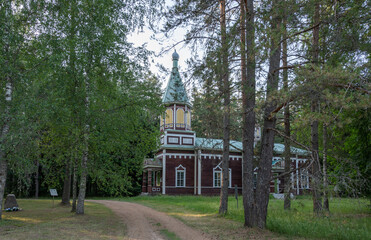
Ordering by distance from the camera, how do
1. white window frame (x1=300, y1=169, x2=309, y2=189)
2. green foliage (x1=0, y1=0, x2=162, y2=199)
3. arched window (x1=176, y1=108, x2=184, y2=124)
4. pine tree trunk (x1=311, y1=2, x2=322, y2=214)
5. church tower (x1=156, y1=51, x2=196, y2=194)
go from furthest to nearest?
arched window (x1=176, y1=108, x2=184, y2=124)
church tower (x1=156, y1=51, x2=196, y2=194)
green foliage (x1=0, y1=0, x2=162, y2=199)
pine tree trunk (x1=311, y1=2, x2=322, y2=214)
white window frame (x1=300, y1=169, x2=309, y2=189)

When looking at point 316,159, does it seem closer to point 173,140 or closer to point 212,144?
point 212,144

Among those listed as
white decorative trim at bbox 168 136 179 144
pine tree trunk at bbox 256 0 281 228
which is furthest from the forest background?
white decorative trim at bbox 168 136 179 144

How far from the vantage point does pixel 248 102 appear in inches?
379

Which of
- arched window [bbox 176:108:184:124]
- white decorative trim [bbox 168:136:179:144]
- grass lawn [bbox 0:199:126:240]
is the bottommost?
grass lawn [bbox 0:199:126:240]

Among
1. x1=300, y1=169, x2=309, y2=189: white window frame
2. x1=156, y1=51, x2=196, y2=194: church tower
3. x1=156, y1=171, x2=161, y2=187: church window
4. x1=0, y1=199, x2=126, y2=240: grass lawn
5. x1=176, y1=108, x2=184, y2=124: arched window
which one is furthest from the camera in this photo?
x1=156, y1=171, x2=161, y2=187: church window

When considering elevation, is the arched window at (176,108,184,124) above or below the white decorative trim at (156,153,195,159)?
above

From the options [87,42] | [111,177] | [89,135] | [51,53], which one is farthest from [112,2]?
[111,177]

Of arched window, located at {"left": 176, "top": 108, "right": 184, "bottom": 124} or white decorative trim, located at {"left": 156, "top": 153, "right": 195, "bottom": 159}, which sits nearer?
white decorative trim, located at {"left": 156, "top": 153, "right": 195, "bottom": 159}

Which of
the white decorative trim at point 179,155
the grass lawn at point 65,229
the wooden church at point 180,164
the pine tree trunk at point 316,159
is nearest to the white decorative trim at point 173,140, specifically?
the wooden church at point 180,164

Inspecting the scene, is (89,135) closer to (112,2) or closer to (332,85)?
(112,2)

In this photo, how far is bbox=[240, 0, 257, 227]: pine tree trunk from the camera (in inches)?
350

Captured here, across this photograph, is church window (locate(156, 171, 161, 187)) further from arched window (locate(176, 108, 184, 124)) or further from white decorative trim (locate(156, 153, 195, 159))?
arched window (locate(176, 108, 184, 124))

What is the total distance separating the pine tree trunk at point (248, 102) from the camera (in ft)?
29.1

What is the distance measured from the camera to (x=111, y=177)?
1200cm
